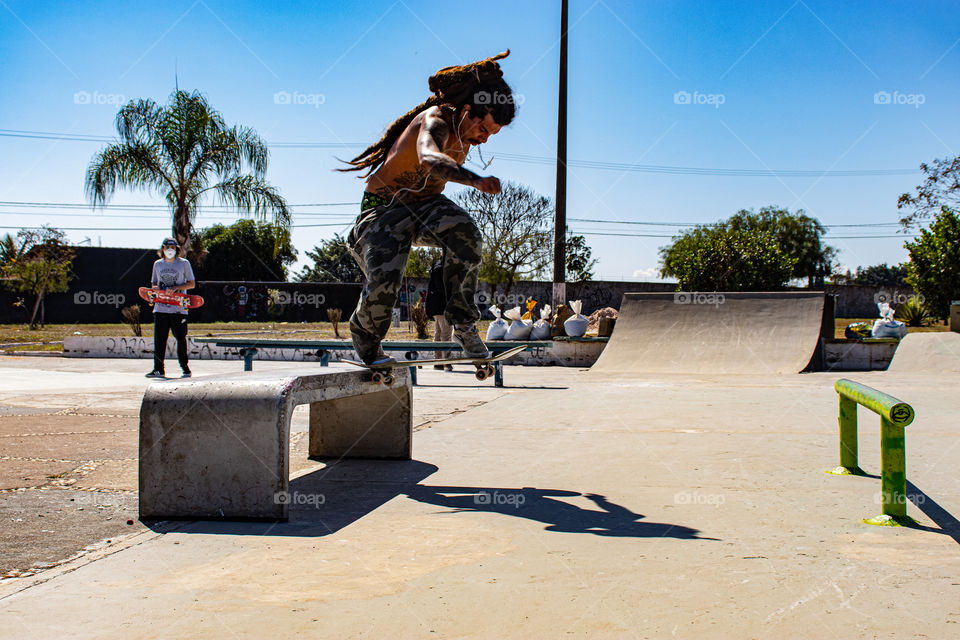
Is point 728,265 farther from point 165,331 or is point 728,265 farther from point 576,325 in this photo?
point 165,331

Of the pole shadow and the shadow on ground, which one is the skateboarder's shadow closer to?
the shadow on ground

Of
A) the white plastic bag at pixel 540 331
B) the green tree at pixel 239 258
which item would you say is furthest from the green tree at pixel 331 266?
the white plastic bag at pixel 540 331

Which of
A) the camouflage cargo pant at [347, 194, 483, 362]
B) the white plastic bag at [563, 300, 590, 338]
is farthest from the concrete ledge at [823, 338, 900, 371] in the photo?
the camouflage cargo pant at [347, 194, 483, 362]

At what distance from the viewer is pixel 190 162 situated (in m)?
21.2

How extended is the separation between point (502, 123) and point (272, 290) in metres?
39.5

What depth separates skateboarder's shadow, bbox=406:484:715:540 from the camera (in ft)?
9.77

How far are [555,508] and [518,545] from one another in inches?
24.3

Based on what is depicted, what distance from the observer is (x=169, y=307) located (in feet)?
29.2

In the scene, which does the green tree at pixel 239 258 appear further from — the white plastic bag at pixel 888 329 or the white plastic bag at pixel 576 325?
the white plastic bag at pixel 888 329

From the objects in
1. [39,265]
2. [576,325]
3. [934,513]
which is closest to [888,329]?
[576,325]

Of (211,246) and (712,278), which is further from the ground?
(211,246)

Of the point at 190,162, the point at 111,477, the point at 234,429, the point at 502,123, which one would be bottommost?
the point at 111,477

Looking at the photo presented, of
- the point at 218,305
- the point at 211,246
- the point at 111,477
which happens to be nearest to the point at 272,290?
the point at 218,305

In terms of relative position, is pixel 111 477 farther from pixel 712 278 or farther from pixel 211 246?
pixel 211 246
